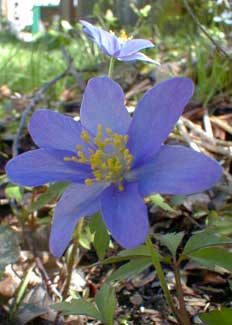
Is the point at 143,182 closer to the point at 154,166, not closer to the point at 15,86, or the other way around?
the point at 154,166

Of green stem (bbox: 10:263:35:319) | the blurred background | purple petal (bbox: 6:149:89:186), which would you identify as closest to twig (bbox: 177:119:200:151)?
the blurred background

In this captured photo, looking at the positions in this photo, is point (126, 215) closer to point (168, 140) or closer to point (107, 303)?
point (107, 303)

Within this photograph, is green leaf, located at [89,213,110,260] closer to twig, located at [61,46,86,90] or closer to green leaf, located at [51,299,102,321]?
green leaf, located at [51,299,102,321]

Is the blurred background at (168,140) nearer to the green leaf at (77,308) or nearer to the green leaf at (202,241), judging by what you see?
the green leaf at (202,241)

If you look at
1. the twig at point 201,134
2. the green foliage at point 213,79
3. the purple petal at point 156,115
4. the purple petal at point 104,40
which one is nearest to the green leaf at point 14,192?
the purple petal at point 104,40

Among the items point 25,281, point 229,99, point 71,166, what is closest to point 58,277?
point 25,281

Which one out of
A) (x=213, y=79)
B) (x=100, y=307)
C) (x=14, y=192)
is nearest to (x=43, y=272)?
(x=14, y=192)
